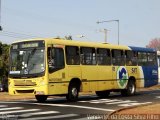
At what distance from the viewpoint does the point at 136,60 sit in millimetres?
31766

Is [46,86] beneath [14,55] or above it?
beneath

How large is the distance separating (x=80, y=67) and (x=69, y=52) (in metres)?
1.24

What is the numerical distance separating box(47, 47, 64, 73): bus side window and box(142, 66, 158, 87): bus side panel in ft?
31.3

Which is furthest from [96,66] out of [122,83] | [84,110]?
[84,110]

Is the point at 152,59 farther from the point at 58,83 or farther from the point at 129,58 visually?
the point at 58,83

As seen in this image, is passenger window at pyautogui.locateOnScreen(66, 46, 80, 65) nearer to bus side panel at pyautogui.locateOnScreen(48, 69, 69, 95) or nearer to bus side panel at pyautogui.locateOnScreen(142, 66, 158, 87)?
bus side panel at pyautogui.locateOnScreen(48, 69, 69, 95)

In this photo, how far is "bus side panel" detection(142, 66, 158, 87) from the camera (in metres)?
32.6

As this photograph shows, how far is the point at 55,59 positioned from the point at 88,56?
133 inches

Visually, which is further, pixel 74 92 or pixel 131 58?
pixel 131 58

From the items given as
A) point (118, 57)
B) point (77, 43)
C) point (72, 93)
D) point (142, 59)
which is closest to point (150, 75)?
point (142, 59)

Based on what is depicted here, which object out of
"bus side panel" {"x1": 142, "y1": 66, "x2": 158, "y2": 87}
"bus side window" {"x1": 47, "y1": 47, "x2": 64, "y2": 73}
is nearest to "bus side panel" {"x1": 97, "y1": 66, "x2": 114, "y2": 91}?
"bus side window" {"x1": 47, "y1": 47, "x2": 64, "y2": 73}

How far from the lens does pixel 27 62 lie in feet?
77.6

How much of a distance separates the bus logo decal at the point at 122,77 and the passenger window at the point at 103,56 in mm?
1298

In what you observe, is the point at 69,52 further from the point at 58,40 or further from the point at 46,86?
the point at 46,86
